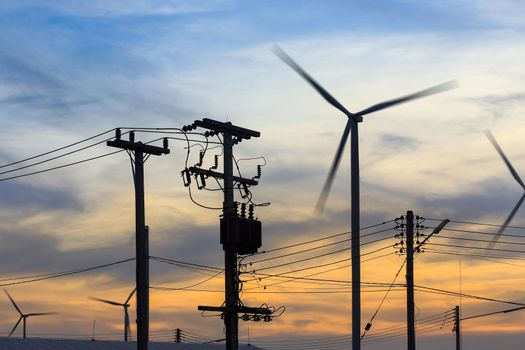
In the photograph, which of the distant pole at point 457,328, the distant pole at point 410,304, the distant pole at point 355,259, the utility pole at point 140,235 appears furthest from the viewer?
the distant pole at point 457,328

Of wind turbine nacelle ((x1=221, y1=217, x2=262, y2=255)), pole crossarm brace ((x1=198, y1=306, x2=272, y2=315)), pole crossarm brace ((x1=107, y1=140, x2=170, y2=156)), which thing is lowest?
pole crossarm brace ((x1=198, y1=306, x2=272, y2=315))

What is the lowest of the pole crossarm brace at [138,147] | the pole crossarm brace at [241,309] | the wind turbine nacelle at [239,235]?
the pole crossarm brace at [241,309]

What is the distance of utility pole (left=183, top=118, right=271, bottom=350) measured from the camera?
176ft

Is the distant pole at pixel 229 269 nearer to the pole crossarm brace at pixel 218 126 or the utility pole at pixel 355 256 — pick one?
the pole crossarm brace at pixel 218 126

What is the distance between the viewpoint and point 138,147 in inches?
2156

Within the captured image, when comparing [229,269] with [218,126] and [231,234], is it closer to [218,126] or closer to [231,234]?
[231,234]

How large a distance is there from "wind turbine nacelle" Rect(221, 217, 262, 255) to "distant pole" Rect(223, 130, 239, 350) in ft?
0.53

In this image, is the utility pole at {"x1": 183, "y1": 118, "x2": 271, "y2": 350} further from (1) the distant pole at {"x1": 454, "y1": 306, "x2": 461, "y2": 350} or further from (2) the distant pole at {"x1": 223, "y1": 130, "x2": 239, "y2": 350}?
(1) the distant pole at {"x1": 454, "y1": 306, "x2": 461, "y2": 350}

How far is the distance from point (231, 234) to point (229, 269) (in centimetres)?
168

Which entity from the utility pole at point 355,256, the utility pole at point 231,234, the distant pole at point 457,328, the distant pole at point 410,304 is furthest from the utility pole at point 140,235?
the distant pole at point 457,328

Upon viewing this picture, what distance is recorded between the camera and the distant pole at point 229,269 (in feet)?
176

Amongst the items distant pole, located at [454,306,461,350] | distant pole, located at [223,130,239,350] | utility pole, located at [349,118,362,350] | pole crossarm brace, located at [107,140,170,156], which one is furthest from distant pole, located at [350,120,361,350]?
distant pole, located at [454,306,461,350]

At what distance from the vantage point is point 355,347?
57156 millimetres

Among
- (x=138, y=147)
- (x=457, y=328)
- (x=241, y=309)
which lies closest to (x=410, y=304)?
(x=241, y=309)
